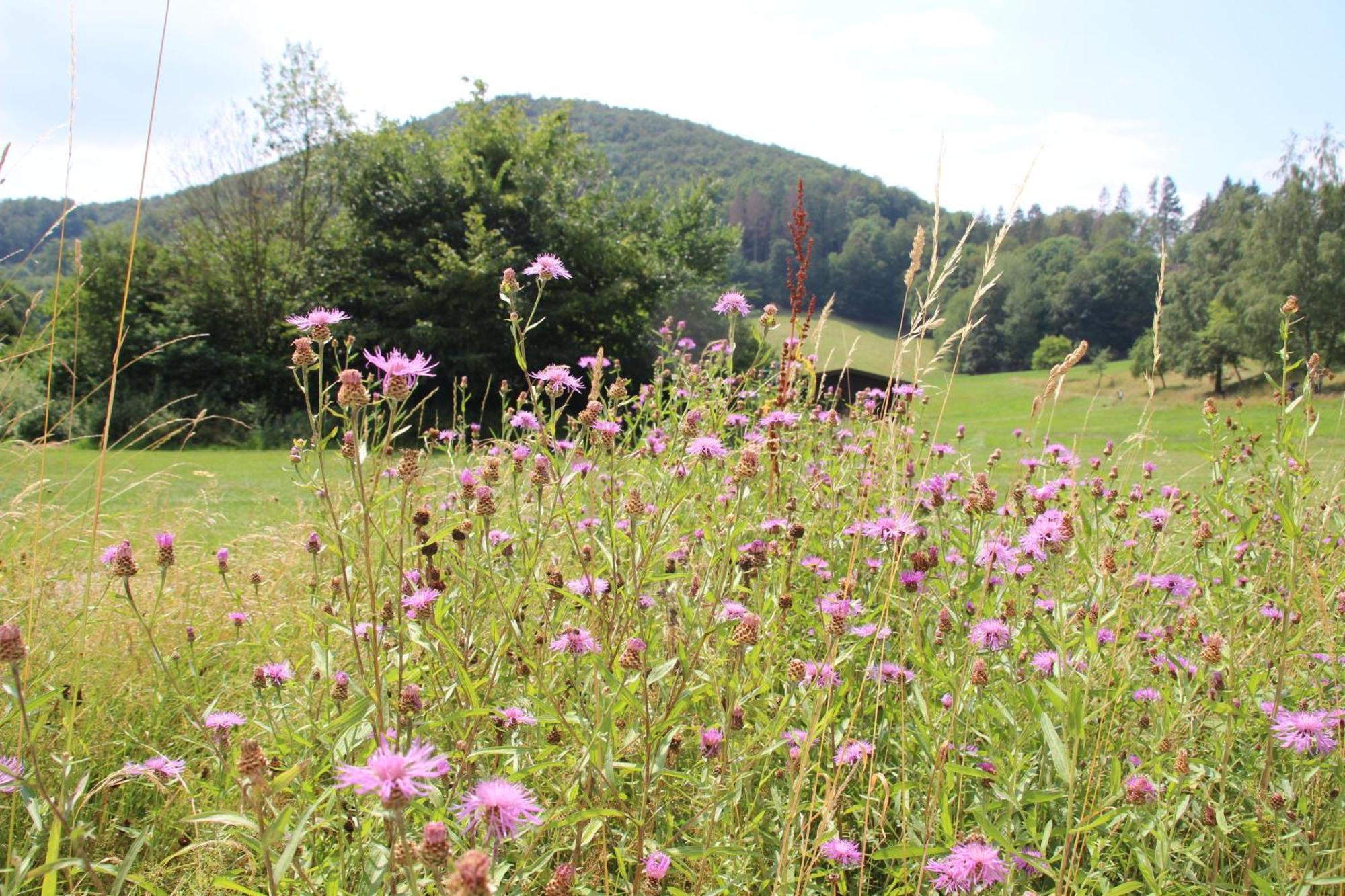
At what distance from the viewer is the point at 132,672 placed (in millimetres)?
2385

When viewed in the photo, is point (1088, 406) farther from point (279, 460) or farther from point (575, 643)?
point (575, 643)

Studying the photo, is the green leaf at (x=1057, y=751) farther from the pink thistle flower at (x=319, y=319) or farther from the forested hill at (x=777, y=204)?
the forested hill at (x=777, y=204)

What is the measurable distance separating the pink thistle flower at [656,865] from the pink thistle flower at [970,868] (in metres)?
0.42

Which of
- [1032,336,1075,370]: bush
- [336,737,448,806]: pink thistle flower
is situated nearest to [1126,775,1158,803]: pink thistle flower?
[336,737,448,806]: pink thistle flower

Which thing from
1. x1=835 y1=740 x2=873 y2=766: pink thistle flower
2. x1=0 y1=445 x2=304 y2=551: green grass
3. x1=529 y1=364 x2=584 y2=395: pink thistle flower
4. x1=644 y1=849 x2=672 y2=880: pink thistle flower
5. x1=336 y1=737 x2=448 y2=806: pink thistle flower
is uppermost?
x1=529 y1=364 x2=584 y2=395: pink thistle flower

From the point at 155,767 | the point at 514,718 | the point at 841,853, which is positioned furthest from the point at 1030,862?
the point at 155,767

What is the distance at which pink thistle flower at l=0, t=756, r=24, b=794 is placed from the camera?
41.1 inches

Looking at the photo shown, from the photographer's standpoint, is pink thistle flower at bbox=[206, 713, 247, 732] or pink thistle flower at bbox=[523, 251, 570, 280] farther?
pink thistle flower at bbox=[523, 251, 570, 280]

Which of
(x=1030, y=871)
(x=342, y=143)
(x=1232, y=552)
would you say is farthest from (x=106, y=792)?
(x=342, y=143)

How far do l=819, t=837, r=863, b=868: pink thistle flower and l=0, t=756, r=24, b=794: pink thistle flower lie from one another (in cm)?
123

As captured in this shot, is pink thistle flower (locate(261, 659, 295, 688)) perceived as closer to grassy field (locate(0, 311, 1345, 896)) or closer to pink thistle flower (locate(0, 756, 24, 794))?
grassy field (locate(0, 311, 1345, 896))

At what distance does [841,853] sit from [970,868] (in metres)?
0.26

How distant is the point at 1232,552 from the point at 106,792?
2964 millimetres

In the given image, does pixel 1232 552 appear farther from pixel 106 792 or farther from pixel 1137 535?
pixel 106 792
